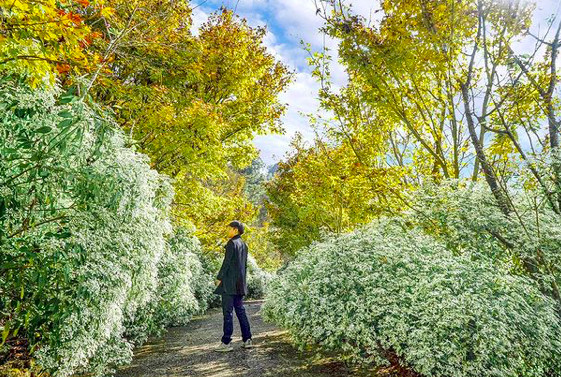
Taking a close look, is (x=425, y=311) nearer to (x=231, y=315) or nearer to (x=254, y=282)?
(x=231, y=315)

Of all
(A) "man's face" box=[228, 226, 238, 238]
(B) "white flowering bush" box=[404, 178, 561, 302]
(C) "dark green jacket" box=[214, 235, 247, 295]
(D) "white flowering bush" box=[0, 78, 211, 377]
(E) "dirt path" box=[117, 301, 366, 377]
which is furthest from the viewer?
(A) "man's face" box=[228, 226, 238, 238]

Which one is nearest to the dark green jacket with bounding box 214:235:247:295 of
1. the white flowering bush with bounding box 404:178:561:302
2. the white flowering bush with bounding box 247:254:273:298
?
the white flowering bush with bounding box 404:178:561:302

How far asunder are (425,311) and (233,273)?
3052 mm

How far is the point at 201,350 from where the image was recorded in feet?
19.4

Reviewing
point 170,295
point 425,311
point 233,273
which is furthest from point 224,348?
point 425,311

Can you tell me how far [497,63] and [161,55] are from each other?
18.4ft

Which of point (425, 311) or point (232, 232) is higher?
point (232, 232)

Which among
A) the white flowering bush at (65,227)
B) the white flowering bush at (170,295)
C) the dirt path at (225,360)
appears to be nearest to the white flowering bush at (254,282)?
the white flowering bush at (170,295)

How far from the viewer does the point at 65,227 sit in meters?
3.30

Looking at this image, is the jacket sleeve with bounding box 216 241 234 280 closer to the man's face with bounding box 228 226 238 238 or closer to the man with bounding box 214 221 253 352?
the man with bounding box 214 221 253 352

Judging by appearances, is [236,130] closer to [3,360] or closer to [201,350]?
[201,350]

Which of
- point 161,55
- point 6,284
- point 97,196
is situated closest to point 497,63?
point 161,55

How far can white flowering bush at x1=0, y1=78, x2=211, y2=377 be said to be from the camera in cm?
297

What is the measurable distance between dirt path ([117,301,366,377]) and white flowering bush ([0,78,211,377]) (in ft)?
3.46
